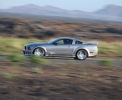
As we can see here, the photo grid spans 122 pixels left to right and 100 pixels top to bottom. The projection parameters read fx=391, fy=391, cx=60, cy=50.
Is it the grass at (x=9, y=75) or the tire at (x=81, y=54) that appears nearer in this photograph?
the grass at (x=9, y=75)

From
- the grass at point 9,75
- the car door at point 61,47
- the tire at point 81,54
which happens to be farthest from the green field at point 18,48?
the grass at point 9,75

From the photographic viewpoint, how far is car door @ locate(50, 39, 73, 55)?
21641 mm

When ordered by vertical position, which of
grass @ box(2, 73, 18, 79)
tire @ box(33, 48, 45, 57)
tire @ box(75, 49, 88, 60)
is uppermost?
tire @ box(33, 48, 45, 57)

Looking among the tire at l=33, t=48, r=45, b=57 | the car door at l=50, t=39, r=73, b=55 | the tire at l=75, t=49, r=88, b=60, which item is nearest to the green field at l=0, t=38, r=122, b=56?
the tire at l=33, t=48, r=45, b=57

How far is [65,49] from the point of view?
21781mm

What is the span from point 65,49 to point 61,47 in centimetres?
25

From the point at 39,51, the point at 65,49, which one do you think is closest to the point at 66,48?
the point at 65,49

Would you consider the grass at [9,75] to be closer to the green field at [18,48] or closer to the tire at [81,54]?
the tire at [81,54]

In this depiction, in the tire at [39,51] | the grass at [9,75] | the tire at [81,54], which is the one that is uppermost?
the tire at [39,51]

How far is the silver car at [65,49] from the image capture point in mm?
21484

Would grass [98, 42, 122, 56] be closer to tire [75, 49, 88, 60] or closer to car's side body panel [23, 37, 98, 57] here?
tire [75, 49, 88, 60]

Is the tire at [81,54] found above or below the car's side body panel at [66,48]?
below

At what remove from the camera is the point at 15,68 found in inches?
460

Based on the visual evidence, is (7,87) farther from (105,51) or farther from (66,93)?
(105,51)
